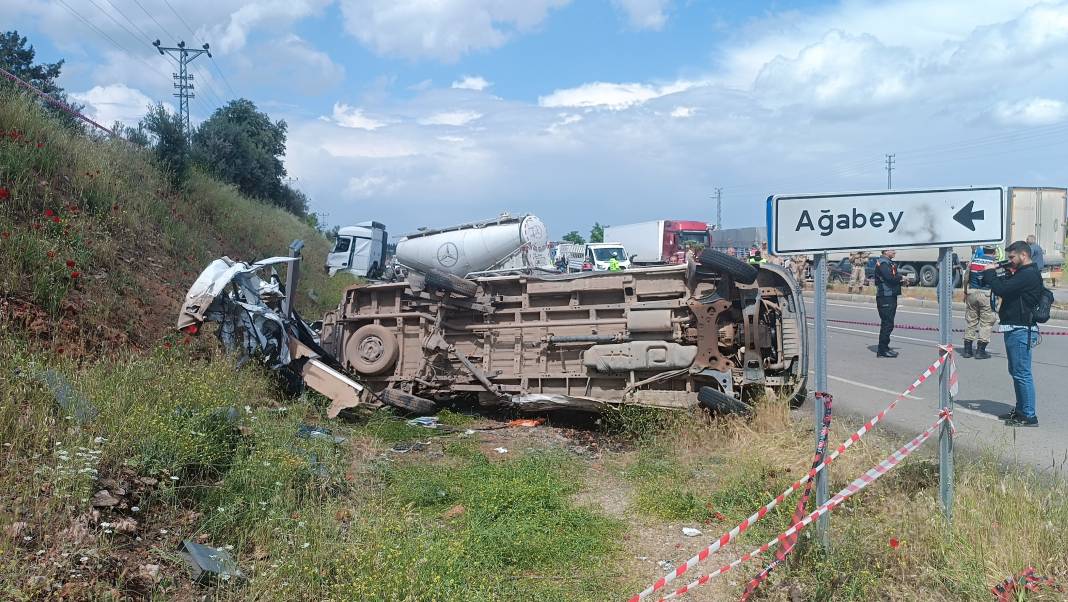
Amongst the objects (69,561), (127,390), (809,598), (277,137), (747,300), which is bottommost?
(809,598)

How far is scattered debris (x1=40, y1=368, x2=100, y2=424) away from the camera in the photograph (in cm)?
447

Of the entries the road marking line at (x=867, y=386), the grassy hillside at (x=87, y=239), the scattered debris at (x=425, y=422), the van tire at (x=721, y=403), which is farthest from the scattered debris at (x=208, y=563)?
the road marking line at (x=867, y=386)

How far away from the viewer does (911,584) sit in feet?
12.0

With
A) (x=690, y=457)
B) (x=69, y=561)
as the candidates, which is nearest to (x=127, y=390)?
(x=69, y=561)

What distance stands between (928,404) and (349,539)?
7.24m

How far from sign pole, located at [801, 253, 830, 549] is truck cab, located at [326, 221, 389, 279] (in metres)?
23.4

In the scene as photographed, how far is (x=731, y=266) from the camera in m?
7.36

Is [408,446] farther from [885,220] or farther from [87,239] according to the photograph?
[87,239]

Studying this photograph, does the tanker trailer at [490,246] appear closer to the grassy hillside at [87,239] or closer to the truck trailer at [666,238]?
the grassy hillside at [87,239]

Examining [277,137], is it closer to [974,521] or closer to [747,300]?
[747,300]

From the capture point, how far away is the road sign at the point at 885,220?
13.5 ft

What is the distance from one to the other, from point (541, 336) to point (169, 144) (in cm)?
1111

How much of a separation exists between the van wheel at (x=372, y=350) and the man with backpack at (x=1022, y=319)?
680 cm

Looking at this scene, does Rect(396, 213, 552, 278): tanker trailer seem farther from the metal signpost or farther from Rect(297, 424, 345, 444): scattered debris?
the metal signpost
